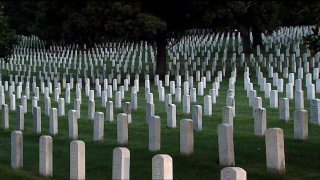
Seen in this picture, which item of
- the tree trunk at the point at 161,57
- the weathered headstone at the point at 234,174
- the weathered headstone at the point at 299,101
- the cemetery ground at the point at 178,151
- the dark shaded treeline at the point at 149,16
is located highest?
the dark shaded treeline at the point at 149,16

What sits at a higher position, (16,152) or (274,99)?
(274,99)

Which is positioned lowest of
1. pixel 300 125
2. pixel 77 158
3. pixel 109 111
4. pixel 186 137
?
pixel 77 158

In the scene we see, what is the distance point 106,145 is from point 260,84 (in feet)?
29.5

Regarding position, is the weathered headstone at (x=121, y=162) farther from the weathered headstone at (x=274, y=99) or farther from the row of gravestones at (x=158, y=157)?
the weathered headstone at (x=274, y=99)

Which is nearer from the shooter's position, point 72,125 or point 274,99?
point 72,125

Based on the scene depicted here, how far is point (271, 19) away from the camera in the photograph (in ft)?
92.6

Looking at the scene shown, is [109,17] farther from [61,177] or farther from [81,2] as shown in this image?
[61,177]

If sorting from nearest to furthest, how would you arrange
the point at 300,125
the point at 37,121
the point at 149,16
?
1. the point at 300,125
2. the point at 37,121
3. the point at 149,16

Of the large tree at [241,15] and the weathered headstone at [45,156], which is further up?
the large tree at [241,15]

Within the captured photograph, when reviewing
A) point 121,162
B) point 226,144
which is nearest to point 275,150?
point 226,144

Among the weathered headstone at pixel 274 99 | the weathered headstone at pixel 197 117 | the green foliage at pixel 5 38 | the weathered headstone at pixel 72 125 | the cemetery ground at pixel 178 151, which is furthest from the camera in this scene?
the green foliage at pixel 5 38

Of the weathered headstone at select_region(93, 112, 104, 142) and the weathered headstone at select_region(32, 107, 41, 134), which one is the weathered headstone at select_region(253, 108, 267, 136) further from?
the weathered headstone at select_region(32, 107, 41, 134)

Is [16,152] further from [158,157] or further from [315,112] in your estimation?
[315,112]

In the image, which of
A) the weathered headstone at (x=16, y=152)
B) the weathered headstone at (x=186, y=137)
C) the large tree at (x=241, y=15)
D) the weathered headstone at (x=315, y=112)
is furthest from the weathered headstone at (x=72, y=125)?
the large tree at (x=241, y=15)
